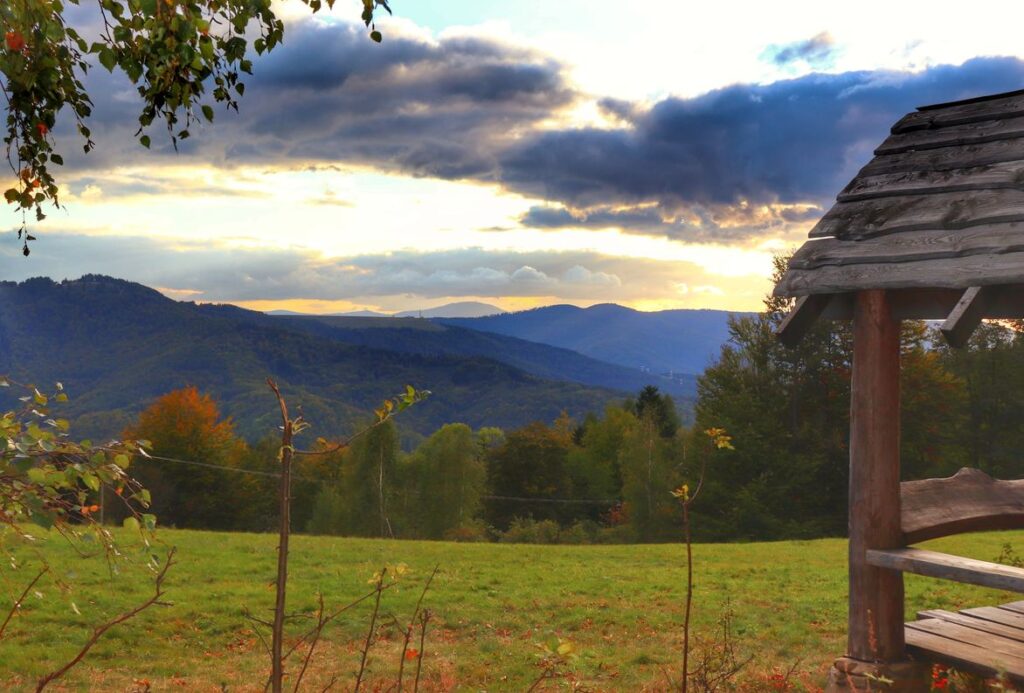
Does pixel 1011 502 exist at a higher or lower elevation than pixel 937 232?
lower

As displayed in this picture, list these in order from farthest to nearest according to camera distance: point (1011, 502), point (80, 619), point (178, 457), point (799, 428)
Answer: point (178, 457) < point (799, 428) < point (80, 619) < point (1011, 502)

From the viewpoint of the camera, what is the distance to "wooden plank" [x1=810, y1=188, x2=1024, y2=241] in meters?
5.57

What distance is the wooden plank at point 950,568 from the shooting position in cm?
533

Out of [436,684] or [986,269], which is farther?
[436,684]

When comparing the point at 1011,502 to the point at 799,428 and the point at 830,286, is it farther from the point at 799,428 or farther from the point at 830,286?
the point at 799,428

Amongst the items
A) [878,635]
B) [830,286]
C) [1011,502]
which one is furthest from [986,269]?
[878,635]

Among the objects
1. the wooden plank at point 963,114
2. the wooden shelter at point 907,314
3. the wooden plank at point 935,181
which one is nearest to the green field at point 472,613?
the wooden shelter at point 907,314

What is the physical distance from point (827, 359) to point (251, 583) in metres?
26.2

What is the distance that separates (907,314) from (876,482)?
125 cm

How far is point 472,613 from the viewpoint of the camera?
1260cm

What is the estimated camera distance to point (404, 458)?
60.8m

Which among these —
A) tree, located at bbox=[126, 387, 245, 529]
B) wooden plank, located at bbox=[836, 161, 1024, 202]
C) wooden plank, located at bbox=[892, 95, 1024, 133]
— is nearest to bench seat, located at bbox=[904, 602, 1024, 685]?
wooden plank, located at bbox=[836, 161, 1024, 202]

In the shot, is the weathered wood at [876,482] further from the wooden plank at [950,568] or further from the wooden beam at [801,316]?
the wooden beam at [801,316]

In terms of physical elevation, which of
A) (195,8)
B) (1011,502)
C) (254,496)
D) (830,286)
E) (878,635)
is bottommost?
(254,496)
